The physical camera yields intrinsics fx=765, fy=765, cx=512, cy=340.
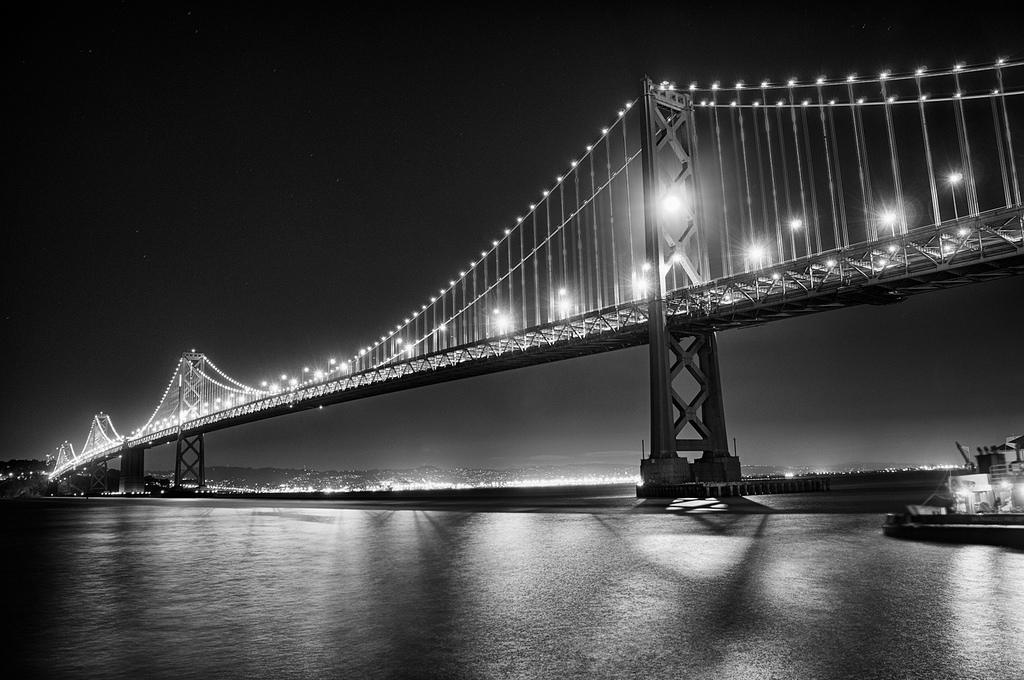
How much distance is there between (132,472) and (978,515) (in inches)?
4271

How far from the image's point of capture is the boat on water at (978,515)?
15469 mm

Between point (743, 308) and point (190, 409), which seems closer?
point (743, 308)

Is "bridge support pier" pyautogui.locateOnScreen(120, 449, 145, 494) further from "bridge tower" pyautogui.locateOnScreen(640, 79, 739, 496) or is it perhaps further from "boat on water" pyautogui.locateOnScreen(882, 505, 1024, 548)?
"boat on water" pyautogui.locateOnScreen(882, 505, 1024, 548)

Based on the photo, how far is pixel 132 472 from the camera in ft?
342

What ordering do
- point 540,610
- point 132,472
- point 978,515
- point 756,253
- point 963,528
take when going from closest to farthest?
point 540,610 < point 963,528 < point 978,515 < point 756,253 < point 132,472

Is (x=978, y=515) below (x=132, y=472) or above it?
below

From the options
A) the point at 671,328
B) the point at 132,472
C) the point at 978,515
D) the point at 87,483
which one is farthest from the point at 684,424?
the point at 87,483

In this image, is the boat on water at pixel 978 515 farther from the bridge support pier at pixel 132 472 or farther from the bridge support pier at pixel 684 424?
the bridge support pier at pixel 132 472

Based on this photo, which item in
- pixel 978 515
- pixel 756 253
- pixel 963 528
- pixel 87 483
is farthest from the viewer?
pixel 87 483

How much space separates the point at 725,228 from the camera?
42.7 metres

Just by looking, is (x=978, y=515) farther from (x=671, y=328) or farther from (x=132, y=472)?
(x=132, y=472)

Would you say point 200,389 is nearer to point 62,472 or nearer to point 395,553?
point 62,472

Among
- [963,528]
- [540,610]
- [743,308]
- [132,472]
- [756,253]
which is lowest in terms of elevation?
[963,528]

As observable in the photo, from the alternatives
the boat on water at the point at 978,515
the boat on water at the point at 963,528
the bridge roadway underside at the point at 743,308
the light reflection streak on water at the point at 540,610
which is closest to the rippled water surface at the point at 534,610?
the light reflection streak on water at the point at 540,610
